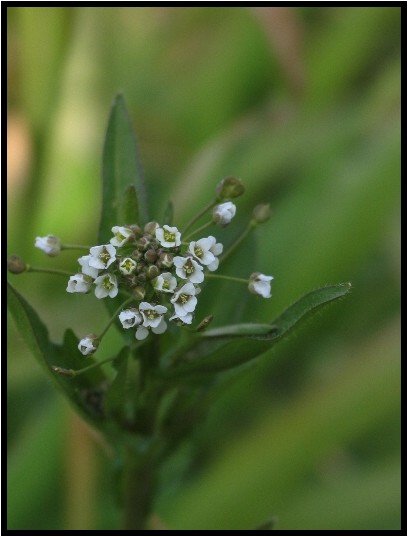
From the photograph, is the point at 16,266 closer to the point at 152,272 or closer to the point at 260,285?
the point at 152,272

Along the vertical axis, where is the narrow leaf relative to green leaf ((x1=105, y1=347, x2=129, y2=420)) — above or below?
above

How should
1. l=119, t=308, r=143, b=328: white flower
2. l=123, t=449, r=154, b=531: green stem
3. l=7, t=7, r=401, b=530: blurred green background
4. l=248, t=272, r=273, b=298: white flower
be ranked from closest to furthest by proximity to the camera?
l=119, t=308, r=143, b=328: white flower → l=248, t=272, r=273, b=298: white flower → l=123, t=449, r=154, b=531: green stem → l=7, t=7, r=401, b=530: blurred green background

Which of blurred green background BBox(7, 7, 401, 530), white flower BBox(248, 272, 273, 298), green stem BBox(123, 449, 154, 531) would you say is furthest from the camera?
blurred green background BBox(7, 7, 401, 530)

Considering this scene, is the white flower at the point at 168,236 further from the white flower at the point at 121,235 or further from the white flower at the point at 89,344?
the white flower at the point at 89,344

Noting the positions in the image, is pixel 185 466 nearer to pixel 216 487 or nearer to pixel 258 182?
pixel 216 487

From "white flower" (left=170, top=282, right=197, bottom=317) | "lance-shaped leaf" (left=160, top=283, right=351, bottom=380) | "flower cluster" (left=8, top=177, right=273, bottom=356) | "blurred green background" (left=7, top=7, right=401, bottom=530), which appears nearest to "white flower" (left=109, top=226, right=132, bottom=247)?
"flower cluster" (left=8, top=177, right=273, bottom=356)

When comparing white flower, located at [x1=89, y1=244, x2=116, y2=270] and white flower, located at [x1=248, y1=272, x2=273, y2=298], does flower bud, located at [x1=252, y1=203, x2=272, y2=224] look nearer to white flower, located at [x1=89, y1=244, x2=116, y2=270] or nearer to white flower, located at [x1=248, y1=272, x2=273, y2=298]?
white flower, located at [x1=248, y1=272, x2=273, y2=298]

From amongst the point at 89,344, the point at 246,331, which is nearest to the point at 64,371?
the point at 89,344
